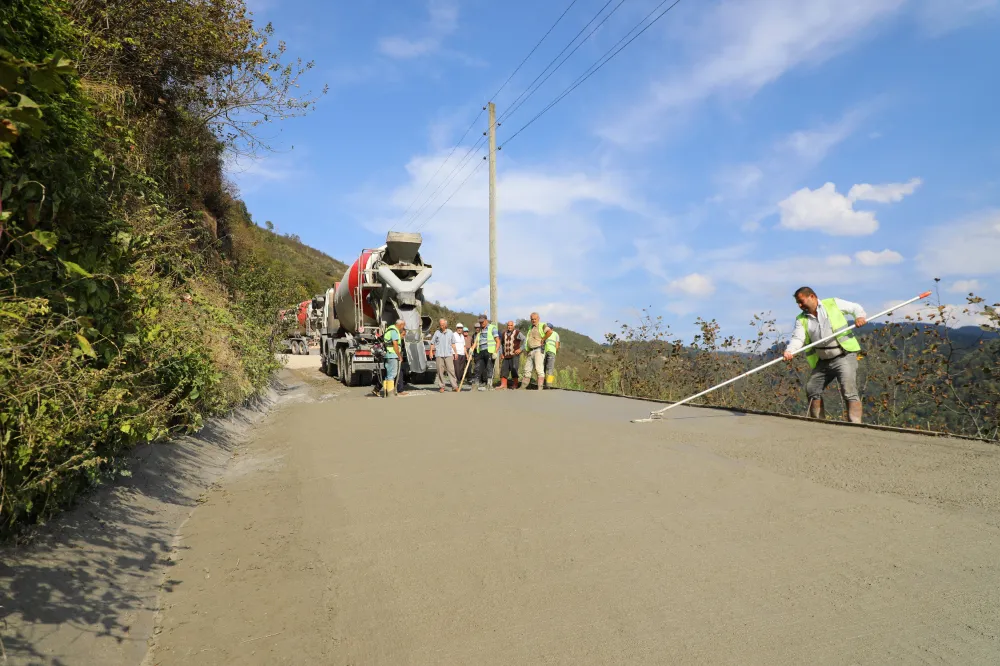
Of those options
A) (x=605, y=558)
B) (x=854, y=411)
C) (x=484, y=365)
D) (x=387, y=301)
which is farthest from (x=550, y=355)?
(x=605, y=558)

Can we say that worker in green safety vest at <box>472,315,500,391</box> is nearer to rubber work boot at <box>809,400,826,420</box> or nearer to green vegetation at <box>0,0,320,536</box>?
green vegetation at <box>0,0,320,536</box>

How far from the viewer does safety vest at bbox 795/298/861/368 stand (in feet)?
24.4

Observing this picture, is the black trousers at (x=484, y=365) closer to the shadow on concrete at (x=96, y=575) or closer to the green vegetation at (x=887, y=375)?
the green vegetation at (x=887, y=375)

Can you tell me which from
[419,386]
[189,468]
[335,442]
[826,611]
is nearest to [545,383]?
[419,386]

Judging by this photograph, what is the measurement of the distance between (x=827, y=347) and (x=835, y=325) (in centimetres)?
28

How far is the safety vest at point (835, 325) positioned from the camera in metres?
7.45

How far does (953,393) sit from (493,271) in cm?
1330

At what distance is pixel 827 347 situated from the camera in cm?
756

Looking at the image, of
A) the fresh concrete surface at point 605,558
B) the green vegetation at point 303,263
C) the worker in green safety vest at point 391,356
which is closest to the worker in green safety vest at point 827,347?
the fresh concrete surface at point 605,558

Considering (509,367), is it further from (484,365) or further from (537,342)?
(537,342)

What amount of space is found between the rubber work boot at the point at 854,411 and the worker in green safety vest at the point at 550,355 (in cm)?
813

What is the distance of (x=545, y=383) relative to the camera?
613 inches

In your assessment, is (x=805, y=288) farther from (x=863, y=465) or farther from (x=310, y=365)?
(x=310, y=365)

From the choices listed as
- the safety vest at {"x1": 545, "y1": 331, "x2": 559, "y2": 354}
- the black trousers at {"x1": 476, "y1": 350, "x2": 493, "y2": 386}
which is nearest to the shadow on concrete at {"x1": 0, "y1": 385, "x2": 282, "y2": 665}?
the safety vest at {"x1": 545, "y1": 331, "x2": 559, "y2": 354}
